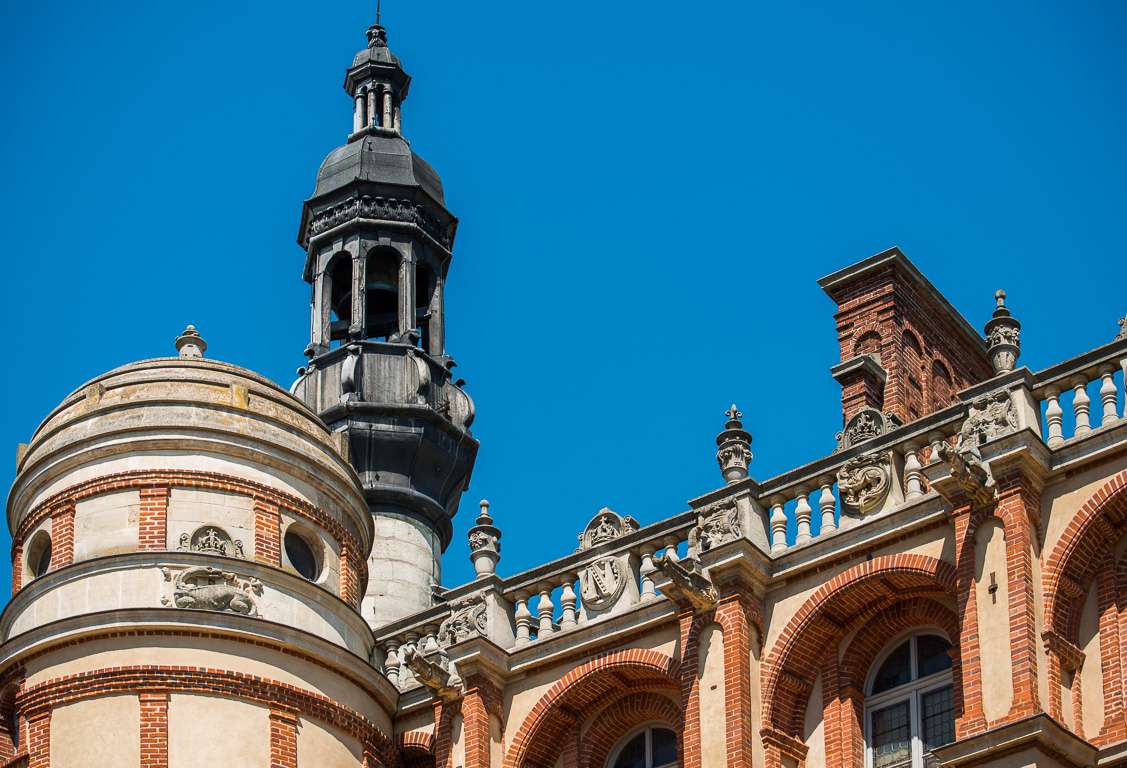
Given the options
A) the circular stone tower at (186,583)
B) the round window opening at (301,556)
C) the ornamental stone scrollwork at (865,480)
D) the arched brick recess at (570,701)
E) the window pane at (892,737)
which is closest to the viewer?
the window pane at (892,737)

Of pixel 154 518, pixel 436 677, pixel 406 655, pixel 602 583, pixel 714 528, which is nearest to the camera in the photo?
pixel 714 528

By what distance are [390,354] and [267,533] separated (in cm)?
1000

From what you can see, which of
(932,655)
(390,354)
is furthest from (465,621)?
(390,354)

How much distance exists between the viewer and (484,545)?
35.1 metres

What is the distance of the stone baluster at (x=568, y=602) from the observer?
33281 mm

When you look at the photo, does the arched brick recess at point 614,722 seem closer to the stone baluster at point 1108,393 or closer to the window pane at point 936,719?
the window pane at point 936,719

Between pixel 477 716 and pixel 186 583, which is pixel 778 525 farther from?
pixel 186 583

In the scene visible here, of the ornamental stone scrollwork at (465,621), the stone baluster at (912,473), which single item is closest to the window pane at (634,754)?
the ornamental stone scrollwork at (465,621)

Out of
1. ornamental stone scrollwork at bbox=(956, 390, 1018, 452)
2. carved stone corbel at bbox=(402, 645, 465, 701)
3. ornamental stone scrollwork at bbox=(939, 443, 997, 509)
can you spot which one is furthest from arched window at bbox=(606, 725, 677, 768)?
ornamental stone scrollwork at bbox=(956, 390, 1018, 452)

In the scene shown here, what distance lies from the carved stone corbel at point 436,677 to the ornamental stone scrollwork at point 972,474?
26.3ft

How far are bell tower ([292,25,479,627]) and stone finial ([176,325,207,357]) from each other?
17.2 ft

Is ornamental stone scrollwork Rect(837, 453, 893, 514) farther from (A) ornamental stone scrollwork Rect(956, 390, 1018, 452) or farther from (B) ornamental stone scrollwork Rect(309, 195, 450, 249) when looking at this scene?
(B) ornamental stone scrollwork Rect(309, 195, 450, 249)

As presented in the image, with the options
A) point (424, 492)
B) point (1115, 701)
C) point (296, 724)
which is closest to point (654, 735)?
point (296, 724)

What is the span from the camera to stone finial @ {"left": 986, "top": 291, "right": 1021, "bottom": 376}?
101 ft
